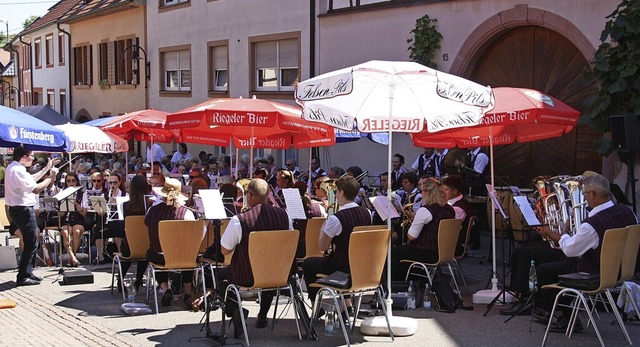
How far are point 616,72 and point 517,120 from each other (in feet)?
11.1

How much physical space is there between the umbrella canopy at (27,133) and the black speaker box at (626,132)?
7.78m

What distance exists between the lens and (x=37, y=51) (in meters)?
44.9

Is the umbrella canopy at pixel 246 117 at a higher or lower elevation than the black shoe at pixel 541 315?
higher

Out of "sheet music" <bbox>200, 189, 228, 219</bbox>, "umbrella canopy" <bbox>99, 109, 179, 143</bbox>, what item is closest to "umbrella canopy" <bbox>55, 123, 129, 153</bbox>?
"umbrella canopy" <bbox>99, 109, 179, 143</bbox>

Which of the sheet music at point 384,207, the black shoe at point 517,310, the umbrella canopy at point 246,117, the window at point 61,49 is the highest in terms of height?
the window at point 61,49

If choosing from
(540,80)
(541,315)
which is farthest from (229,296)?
(540,80)

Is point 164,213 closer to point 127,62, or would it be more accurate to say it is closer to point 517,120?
point 517,120

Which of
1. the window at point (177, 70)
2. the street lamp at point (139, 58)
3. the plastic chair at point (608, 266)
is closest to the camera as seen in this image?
the plastic chair at point (608, 266)

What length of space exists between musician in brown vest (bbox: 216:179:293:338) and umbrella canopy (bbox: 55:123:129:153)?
25.6 feet

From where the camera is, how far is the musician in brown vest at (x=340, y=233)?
8250 mm

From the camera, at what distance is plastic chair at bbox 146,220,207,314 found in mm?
9289

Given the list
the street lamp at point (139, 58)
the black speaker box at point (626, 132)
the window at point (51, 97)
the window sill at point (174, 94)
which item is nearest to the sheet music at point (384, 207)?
the black speaker box at point (626, 132)

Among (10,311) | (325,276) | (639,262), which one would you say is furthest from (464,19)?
(10,311)

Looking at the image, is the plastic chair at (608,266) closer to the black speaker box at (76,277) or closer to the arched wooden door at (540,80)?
the arched wooden door at (540,80)
